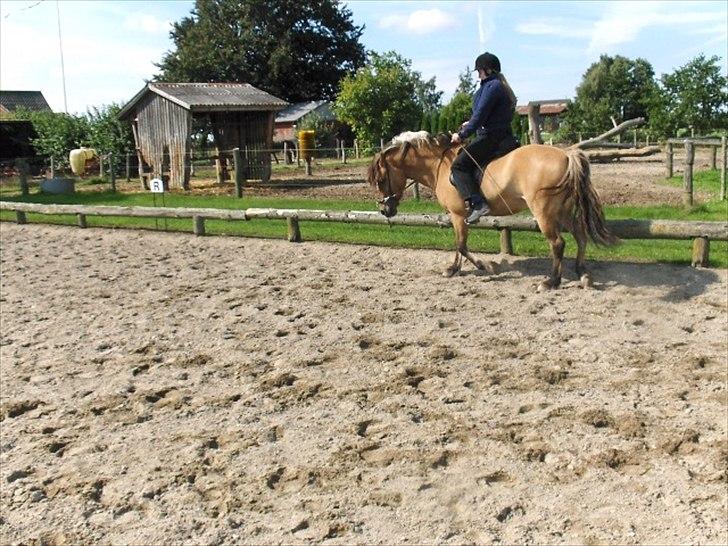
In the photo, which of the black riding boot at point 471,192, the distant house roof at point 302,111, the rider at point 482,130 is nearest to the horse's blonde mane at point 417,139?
the rider at point 482,130

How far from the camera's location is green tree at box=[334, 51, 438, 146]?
3356 centimetres

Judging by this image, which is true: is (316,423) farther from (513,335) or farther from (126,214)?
(126,214)

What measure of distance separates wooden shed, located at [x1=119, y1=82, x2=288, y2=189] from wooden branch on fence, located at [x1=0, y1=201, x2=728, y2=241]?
7.67 m

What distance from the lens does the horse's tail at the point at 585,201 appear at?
6812mm

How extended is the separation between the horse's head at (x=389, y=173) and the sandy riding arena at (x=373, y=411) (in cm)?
104

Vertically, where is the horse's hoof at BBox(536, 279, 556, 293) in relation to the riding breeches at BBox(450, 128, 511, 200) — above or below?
below

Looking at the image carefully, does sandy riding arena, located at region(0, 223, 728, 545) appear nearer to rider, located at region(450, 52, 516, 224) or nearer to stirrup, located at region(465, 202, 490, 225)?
stirrup, located at region(465, 202, 490, 225)

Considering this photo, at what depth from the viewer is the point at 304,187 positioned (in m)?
20.3

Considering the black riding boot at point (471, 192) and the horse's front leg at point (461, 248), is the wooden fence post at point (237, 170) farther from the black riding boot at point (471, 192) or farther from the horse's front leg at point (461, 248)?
the black riding boot at point (471, 192)

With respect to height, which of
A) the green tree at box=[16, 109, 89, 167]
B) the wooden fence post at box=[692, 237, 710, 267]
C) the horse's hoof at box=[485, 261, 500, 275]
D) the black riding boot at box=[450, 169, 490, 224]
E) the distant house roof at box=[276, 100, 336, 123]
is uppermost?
the distant house roof at box=[276, 100, 336, 123]

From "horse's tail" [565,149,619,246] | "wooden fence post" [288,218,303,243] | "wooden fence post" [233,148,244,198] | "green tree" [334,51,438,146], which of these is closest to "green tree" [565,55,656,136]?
"green tree" [334,51,438,146]

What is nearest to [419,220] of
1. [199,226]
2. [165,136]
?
[199,226]

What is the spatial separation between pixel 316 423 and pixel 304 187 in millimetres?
16277

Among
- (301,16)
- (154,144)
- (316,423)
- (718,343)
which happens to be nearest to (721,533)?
(316,423)
